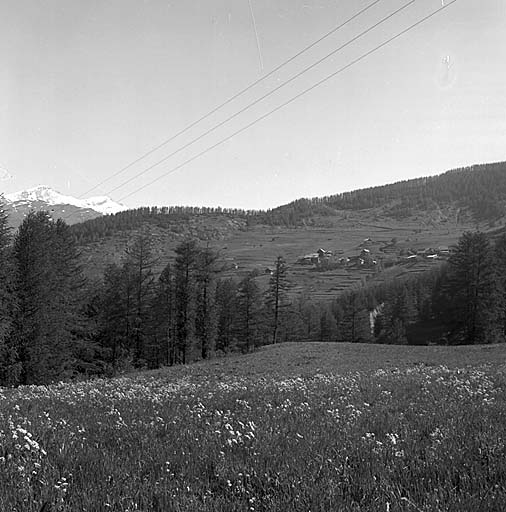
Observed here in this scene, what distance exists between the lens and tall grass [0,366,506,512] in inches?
172

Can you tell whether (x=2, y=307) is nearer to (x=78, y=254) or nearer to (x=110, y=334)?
(x=78, y=254)

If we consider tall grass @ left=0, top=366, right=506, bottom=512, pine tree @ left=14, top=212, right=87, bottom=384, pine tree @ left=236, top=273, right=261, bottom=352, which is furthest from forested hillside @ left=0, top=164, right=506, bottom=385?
tall grass @ left=0, top=366, right=506, bottom=512

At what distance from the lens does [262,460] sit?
5.82 metres

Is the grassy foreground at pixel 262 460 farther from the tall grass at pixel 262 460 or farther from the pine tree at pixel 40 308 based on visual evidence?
the pine tree at pixel 40 308

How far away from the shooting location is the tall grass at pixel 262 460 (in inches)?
172

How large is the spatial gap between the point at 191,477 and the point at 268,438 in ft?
6.02

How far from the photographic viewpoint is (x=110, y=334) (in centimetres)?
7400

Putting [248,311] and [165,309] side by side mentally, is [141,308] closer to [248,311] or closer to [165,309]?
[165,309]

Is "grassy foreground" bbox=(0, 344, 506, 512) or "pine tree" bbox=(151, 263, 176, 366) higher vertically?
"grassy foreground" bbox=(0, 344, 506, 512)

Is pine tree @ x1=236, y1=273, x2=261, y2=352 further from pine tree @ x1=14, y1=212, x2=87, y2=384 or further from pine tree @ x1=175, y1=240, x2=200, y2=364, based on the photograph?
pine tree @ x1=14, y1=212, x2=87, y2=384

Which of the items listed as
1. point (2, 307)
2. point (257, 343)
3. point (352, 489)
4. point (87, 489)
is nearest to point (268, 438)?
point (352, 489)

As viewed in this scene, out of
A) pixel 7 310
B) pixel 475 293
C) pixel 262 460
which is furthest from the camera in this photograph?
pixel 475 293

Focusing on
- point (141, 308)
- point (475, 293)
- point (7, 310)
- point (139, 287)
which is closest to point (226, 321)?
point (141, 308)

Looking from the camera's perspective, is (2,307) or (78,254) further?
(78,254)
